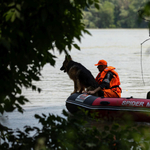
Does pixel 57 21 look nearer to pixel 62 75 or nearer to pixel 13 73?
pixel 13 73

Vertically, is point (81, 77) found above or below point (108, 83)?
above

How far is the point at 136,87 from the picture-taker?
42.1ft

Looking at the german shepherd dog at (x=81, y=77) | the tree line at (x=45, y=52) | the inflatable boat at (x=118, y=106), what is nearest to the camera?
the tree line at (x=45, y=52)

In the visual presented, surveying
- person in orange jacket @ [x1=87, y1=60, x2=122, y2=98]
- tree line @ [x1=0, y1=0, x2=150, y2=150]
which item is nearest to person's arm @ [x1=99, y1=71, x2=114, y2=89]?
person in orange jacket @ [x1=87, y1=60, x2=122, y2=98]

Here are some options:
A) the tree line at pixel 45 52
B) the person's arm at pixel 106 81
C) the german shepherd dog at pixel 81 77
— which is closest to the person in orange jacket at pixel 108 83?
the person's arm at pixel 106 81

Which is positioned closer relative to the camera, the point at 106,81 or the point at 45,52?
the point at 45,52

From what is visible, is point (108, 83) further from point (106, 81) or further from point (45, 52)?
point (45, 52)

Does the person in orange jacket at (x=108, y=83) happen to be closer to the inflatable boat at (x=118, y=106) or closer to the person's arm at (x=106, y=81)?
the person's arm at (x=106, y=81)

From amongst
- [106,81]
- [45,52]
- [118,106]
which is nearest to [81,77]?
[106,81]

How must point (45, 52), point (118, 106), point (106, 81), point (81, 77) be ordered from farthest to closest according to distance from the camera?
point (81, 77)
point (106, 81)
point (118, 106)
point (45, 52)

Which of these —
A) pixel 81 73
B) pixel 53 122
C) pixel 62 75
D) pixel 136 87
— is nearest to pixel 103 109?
pixel 81 73

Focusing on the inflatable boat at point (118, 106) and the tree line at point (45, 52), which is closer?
the tree line at point (45, 52)

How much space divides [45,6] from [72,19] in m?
0.40

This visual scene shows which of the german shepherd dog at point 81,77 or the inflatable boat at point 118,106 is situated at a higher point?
the german shepherd dog at point 81,77
